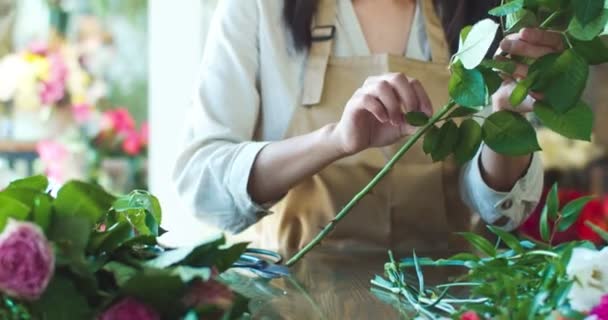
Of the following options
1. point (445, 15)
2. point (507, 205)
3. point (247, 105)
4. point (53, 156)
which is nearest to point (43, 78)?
point (53, 156)

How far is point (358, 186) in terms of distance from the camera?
3.12 feet

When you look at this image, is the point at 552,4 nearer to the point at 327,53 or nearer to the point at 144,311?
the point at 144,311

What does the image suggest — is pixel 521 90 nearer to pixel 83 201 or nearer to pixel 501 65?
pixel 501 65

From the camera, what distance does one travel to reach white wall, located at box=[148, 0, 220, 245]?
1.62 metres

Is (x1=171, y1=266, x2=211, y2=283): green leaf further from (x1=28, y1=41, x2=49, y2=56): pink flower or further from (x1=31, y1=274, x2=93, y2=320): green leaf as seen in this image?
(x1=28, y1=41, x2=49, y2=56): pink flower

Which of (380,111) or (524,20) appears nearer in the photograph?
(524,20)

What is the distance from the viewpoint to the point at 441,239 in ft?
3.25

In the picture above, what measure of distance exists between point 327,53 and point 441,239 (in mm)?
258

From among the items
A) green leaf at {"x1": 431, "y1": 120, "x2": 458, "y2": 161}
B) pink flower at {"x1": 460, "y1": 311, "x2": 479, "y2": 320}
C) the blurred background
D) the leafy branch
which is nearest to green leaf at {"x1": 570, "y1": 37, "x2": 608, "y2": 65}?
the leafy branch

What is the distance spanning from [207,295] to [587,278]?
0.60 feet

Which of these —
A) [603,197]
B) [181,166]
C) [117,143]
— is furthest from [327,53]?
[603,197]

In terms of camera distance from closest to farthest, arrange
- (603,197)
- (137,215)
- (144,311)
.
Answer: (144,311) < (137,215) < (603,197)

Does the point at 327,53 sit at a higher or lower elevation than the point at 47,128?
higher

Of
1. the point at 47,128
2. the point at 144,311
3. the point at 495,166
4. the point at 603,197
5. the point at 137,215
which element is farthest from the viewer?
the point at 603,197
